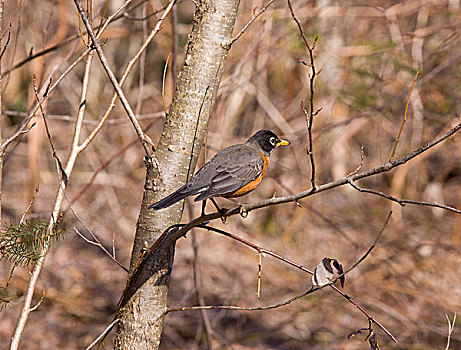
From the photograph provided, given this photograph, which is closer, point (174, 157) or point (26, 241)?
point (26, 241)

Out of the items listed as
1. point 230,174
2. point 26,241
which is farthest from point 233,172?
point 26,241

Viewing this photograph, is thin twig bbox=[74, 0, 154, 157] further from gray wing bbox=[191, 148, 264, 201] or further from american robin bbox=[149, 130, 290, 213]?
gray wing bbox=[191, 148, 264, 201]

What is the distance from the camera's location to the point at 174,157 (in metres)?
2.47

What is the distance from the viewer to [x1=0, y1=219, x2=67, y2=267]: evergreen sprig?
2205 mm

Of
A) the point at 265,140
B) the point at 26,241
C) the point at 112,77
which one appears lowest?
the point at 26,241

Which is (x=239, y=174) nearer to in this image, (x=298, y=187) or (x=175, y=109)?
(x=175, y=109)

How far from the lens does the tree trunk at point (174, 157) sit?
243cm

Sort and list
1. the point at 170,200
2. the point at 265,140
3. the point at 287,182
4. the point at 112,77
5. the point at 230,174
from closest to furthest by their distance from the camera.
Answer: the point at 112,77
the point at 170,200
the point at 230,174
the point at 265,140
the point at 287,182

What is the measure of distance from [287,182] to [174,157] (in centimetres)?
523

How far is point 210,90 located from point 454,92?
5.91 metres

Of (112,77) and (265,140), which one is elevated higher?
(265,140)

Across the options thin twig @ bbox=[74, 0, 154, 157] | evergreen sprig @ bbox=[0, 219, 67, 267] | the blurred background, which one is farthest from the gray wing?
the blurred background

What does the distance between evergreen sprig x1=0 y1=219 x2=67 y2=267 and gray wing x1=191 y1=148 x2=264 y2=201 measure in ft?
2.64

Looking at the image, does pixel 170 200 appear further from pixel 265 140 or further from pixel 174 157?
pixel 265 140
